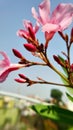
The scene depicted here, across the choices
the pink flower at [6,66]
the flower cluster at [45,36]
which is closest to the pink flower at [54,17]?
the flower cluster at [45,36]

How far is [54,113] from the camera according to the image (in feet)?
2.85

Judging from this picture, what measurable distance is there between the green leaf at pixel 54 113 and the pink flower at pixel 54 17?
0.18 metres

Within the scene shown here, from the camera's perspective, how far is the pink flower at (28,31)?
81cm

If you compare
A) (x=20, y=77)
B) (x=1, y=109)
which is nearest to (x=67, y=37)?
(x=20, y=77)

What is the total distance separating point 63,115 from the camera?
88cm

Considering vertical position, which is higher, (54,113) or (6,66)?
(6,66)

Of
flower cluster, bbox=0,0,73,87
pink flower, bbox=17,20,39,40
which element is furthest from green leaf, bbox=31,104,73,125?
pink flower, bbox=17,20,39,40

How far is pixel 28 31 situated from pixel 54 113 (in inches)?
8.0

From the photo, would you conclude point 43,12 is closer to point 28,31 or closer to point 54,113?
point 28,31

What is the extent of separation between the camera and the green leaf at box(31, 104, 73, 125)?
0.85 meters

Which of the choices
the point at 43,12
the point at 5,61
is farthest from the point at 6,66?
the point at 43,12

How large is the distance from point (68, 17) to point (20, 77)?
202mm

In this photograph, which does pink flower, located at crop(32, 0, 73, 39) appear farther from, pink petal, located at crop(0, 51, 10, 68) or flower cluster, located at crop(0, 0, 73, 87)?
pink petal, located at crop(0, 51, 10, 68)

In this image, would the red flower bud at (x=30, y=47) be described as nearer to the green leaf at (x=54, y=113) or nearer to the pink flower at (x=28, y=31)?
the pink flower at (x=28, y=31)
